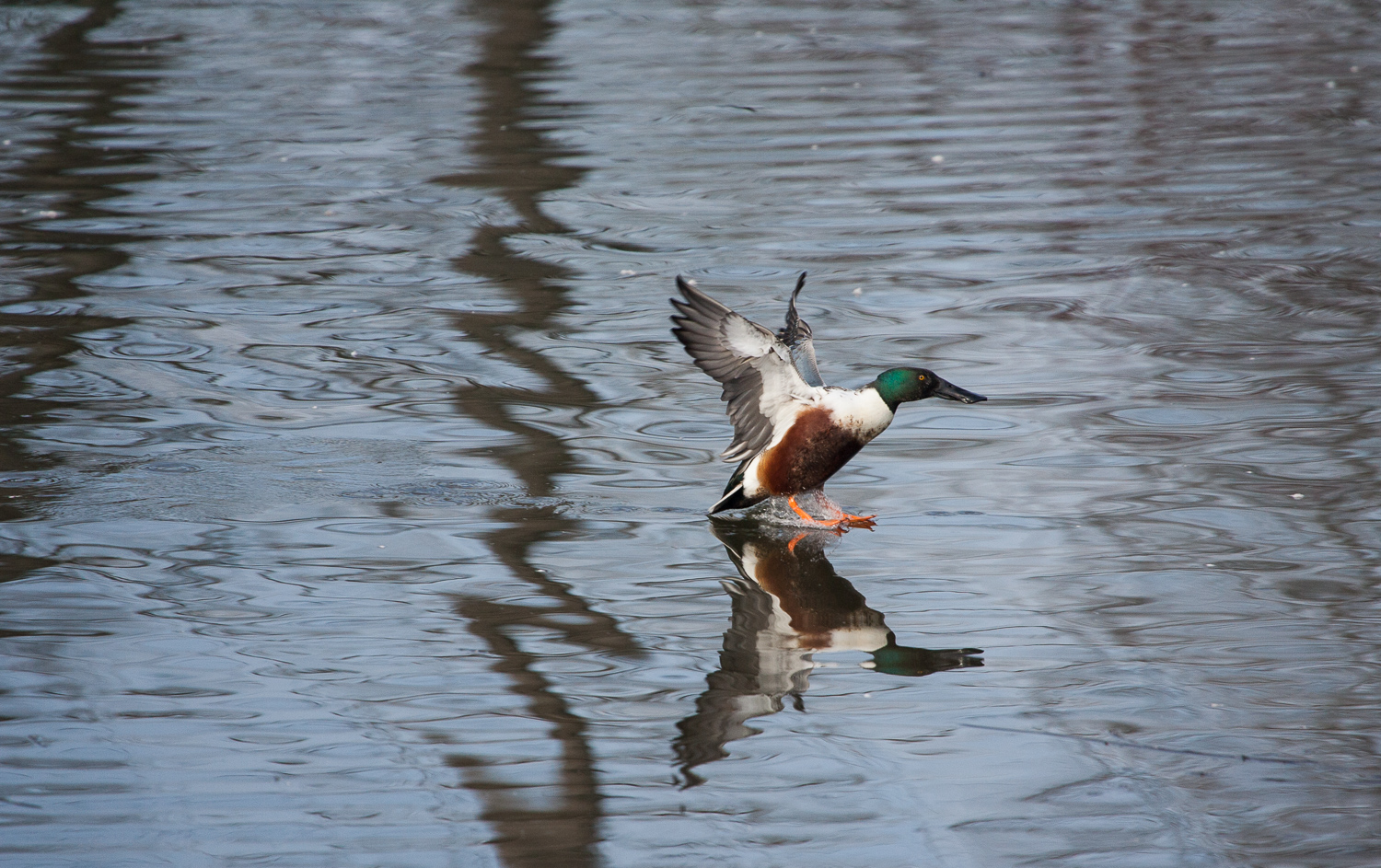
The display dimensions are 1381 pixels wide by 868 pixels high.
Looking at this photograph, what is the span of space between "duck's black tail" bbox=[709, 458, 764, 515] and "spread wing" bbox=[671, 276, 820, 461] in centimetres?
6

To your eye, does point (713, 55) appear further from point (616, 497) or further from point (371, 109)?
point (616, 497)

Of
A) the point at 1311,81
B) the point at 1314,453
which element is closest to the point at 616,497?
the point at 1314,453

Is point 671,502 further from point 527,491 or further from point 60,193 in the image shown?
point 60,193

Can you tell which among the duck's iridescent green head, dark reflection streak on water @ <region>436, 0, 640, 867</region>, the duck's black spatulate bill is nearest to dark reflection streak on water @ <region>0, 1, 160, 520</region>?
dark reflection streak on water @ <region>436, 0, 640, 867</region>

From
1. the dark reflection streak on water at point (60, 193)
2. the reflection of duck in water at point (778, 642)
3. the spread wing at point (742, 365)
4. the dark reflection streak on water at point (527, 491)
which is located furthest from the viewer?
the dark reflection streak on water at point (60, 193)

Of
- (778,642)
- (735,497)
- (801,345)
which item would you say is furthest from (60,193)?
(778,642)

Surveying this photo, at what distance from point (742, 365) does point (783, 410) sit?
0.22 meters

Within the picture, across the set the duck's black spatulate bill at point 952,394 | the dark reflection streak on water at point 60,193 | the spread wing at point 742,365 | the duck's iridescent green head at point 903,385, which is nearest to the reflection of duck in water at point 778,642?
the spread wing at point 742,365

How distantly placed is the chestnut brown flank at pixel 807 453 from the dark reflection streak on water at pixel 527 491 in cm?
67

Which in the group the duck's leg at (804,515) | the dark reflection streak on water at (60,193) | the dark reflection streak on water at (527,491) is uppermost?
the dark reflection streak on water at (60,193)

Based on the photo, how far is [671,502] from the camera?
16.2 feet

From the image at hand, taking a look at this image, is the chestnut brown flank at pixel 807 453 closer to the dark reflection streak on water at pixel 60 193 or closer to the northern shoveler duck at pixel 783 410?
the northern shoveler duck at pixel 783 410

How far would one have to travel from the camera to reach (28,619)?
412 centimetres

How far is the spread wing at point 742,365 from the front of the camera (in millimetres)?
4469
